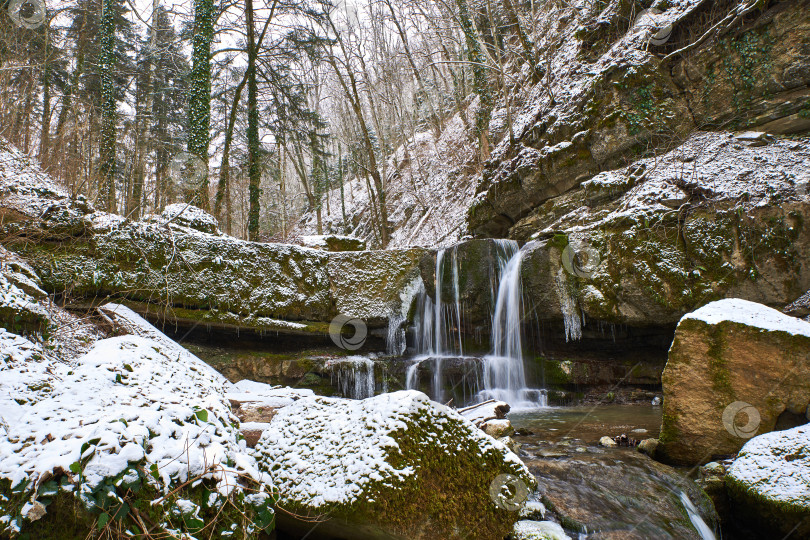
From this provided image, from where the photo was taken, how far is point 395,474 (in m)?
2.21

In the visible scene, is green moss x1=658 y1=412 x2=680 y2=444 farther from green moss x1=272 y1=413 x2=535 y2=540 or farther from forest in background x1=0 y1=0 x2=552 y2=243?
forest in background x1=0 y1=0 x2=552 y2=243

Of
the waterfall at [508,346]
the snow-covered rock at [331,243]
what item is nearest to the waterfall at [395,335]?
the waterfall at [508,346]

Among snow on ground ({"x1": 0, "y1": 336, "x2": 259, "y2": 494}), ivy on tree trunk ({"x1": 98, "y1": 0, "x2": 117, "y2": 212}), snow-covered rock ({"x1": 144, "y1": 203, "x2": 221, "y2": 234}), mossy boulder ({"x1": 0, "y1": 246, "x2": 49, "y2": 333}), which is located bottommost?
snow on ground ({"x1": 0, "y1": 336, "x2": 259, "y2": 494})

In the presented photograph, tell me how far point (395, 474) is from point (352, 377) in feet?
18.9

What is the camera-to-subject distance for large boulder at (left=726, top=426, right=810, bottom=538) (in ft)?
8.13

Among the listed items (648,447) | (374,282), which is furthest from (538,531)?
(374,282)

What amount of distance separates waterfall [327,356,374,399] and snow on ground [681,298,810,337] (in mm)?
5540

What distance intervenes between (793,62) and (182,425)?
1064cm

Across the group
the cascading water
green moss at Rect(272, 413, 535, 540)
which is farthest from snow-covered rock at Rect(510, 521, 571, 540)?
the cascading water

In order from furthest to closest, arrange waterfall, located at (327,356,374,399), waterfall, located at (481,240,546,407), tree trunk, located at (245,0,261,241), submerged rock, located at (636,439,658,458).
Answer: tree trunk, located at (245,0,261,241) → waterfall, located at (327,356,374,399) → waterfall, located at (481,240,546,407) → submerged rock, located at (636,439,658,458)

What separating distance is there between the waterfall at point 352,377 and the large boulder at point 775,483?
5.84 metres

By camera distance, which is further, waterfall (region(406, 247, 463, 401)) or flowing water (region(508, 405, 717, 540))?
waterfall (region(406, 247, 463, 401))

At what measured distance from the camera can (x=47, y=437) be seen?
5.81ft

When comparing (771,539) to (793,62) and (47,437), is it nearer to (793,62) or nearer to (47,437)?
(47,437)
